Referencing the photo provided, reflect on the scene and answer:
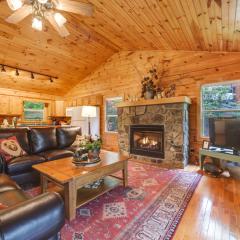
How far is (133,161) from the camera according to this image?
177 inches

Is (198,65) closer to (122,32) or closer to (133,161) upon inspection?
(122,32)

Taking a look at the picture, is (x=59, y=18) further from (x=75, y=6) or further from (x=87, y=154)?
(x=87, y=154)

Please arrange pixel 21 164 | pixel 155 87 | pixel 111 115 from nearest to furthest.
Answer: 1. pixel 21 164
2. pixel 155 87
3. pixel 111 115

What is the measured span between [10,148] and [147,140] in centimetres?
304

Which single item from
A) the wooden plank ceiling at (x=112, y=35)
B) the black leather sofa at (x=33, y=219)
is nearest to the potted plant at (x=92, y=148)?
the black leather sofa at (x=33, y=219)

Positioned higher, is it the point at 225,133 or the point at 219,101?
the point at 219,101

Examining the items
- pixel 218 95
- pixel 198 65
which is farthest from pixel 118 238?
pixel 198 65

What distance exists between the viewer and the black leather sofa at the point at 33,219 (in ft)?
2.46

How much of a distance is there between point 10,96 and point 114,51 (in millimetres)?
4106

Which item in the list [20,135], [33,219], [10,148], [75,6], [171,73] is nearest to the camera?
[33,219]

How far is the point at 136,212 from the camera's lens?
203cm

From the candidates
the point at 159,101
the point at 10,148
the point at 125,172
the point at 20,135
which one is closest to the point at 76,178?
the point at 125,172

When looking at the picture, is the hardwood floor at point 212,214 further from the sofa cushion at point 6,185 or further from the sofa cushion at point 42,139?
the sofa cushion at point 42,139

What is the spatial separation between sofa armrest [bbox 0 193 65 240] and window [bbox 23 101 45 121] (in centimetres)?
650
